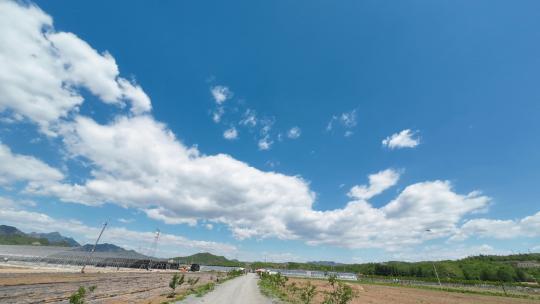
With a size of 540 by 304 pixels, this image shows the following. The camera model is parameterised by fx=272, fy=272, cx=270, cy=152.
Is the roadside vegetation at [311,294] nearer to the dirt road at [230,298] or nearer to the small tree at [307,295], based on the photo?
the small tree at [307,295]

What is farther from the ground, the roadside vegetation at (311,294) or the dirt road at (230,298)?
the roadside vegetation at (311,294)

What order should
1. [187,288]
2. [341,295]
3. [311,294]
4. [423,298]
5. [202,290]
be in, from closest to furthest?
1. [341,295]
2. [311,294]
3. [202,290]
4. [187,288]
5. [423,298]

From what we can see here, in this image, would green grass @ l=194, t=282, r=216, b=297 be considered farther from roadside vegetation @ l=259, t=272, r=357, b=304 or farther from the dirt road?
roadside vegetation @ l=259, t=272, r=357, b=304

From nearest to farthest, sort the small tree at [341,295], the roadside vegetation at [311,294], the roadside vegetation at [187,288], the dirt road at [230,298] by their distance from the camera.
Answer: the small tree at [341,295]
the roadside vegetation at [311,294]
the dirt road at [230,298]
the roadside vegetation at [187,288]

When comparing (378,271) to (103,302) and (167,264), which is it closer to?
(167,264)

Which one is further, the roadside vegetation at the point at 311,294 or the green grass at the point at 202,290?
the green grass at the point at 202,290

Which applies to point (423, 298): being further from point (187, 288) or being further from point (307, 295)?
point (187, 288)

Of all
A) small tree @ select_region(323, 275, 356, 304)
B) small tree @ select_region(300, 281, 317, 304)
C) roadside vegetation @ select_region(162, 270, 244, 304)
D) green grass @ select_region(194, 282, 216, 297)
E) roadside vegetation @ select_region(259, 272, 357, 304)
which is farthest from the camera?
green grass @ select_region(194, 282, 216, 297)

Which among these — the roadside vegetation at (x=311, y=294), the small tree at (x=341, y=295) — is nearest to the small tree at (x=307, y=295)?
the roadside vegetation at (x=311, y=294)

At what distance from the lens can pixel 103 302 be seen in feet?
76.8

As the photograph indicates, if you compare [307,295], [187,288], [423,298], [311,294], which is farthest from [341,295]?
[423,298]

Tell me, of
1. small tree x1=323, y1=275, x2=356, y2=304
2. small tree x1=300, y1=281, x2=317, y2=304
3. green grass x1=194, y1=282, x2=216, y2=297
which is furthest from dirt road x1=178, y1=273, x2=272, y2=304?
small tree x1=323, y1=275, x2=356, y2=304

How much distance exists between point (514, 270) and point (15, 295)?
17050cm

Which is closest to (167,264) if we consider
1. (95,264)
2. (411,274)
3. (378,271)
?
(95,264)
